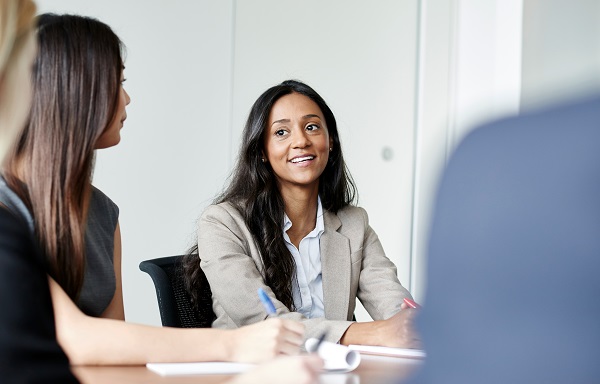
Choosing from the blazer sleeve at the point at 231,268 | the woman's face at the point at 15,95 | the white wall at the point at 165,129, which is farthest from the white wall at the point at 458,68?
the woman's face at the point at 15,95

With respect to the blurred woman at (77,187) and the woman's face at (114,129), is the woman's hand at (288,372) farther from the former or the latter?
the woman's face at (114,129)

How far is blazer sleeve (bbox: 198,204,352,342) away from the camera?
236cm

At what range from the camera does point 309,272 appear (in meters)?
2.72

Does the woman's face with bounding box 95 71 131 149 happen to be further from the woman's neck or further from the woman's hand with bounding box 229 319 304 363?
the woman's neck

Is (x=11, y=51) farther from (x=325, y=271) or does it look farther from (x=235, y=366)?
(x=325, y=271)

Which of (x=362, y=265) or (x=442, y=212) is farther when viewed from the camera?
(x=362, y=265)

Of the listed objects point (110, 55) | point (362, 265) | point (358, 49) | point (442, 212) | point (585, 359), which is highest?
point (358, 49)

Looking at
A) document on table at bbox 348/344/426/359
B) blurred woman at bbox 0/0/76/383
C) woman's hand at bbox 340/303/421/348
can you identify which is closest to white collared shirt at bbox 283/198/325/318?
woman's hand at bbox 340/303/421/348

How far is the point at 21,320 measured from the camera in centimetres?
127

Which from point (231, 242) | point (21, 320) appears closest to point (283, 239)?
point (231, 242)

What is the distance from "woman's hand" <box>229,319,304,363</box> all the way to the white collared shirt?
3.27 feet

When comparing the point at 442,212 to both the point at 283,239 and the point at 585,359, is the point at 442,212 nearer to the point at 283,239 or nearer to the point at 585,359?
the point at 585,359

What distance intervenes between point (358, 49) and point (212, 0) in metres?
0.92

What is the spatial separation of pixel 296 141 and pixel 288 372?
6.03 feet
